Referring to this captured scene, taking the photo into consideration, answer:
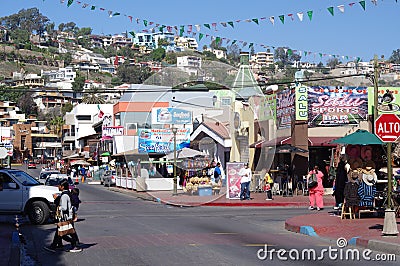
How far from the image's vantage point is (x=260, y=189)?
3884 centimetres

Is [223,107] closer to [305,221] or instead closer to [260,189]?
[260,189]

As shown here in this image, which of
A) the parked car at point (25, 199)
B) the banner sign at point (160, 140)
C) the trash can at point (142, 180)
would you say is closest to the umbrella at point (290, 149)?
the banner sign at point (160, 140)

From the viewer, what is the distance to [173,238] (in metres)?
17.0

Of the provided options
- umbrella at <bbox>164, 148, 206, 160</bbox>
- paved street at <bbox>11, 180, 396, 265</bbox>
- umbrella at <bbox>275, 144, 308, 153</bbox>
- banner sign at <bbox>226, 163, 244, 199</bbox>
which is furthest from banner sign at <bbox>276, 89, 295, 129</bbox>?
paved street at <bbox>11, 180, 396, 265</bbox>

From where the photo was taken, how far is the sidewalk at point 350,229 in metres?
15.0

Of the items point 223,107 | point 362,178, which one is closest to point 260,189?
point 223,107

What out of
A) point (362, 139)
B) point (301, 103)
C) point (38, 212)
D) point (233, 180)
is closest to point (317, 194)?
→ point (362, 139)

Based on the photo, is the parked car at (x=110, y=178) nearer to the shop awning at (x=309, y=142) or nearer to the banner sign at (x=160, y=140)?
the banner sign at (x=160, y=140)

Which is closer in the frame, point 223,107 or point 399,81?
point 223,107

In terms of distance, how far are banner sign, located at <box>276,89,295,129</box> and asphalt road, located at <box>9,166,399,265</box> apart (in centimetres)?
1154

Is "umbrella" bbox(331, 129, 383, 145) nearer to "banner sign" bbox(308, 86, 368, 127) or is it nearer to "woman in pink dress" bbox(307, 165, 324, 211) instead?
"woman in pink dress" bbox(307, 165, 324, 211)

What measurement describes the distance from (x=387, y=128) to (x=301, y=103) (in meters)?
19.8

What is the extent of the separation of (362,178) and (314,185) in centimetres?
567

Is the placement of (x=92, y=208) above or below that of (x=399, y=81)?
below
